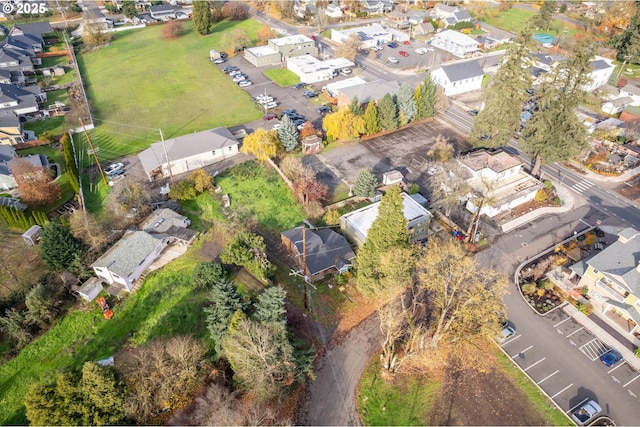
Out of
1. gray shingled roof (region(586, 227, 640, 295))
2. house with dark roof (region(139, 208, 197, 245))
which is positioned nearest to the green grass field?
house with dark roof (region(139, 208, 197, 245))

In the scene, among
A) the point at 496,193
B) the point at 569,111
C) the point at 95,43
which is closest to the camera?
the point at 569,111

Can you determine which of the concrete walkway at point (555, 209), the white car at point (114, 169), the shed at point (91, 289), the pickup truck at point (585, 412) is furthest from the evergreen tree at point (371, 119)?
the pickup truck at point (585, 412)

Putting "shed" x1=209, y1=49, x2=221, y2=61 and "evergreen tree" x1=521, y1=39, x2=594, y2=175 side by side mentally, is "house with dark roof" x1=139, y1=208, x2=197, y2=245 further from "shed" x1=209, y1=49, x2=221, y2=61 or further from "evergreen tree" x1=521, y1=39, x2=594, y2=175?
"shed" x1=209, y1=49, x2=221, y2=61

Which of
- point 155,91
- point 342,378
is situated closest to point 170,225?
point 342,378

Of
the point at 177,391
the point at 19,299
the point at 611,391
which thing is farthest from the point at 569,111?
the point at 19,299

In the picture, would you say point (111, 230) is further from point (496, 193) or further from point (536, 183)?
point (536, 183)

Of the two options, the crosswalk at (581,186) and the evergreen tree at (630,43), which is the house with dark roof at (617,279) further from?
the evergreen tree at (630,43)

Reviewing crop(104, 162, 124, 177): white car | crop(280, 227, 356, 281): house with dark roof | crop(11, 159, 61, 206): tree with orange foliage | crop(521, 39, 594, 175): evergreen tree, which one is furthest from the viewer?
crop(104, 162, 124, 177): white car
